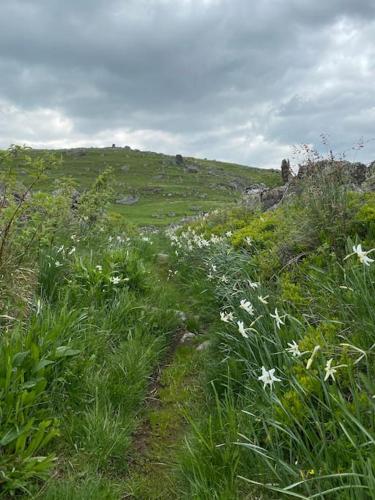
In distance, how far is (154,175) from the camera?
370 feet

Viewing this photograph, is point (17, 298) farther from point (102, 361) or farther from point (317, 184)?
point (317, 184)

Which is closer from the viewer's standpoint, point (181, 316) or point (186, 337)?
point (186, 337)

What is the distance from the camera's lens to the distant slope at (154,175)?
81.1 metres

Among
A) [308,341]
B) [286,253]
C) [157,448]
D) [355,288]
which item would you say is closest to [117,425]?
[157,448]

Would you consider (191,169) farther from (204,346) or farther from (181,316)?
(204,346)

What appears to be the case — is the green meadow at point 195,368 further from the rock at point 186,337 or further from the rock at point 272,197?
the rock at point 272,197

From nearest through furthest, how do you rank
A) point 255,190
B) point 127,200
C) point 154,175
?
point 255,190
point 127,200
point 154,175

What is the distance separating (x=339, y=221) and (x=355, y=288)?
7.51 feet

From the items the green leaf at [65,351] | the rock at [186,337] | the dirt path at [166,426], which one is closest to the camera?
the dirt path at [166,426]

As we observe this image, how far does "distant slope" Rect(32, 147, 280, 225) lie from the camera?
266ft

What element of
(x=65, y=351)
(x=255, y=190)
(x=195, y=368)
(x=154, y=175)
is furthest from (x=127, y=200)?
(x=65, y=351)

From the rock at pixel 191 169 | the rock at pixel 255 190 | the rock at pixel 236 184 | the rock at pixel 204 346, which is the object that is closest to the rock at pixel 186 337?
the rock at pixel 204 346

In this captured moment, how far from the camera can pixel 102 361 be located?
480cm

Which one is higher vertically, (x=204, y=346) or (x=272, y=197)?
(x=272, y=197)
